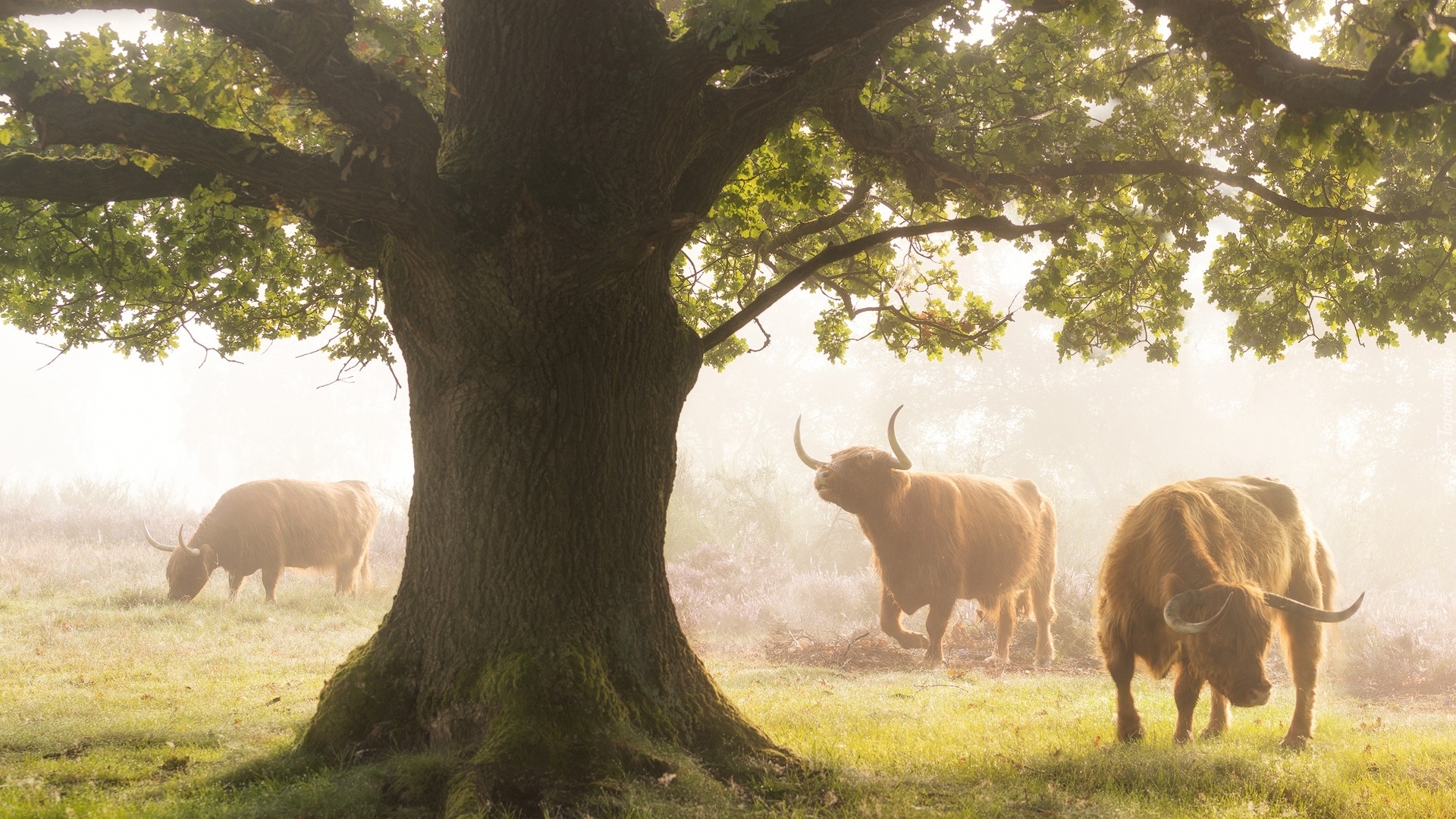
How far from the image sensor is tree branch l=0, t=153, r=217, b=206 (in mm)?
4586

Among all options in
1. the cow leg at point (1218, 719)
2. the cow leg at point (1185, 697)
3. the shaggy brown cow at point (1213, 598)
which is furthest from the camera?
the cow leg at point (1218, 719)

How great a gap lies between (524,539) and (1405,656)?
14174mm

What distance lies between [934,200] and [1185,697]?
4.25 m

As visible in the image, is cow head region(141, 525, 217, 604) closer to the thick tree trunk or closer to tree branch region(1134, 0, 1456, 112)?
the thick tree trunk

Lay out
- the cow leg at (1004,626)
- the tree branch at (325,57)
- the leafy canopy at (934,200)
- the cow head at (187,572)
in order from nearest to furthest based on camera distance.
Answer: the tree branch at (325,57), the leafy canopy at (934,200), the cow leg at (1004,626), the cow head at (187,572)

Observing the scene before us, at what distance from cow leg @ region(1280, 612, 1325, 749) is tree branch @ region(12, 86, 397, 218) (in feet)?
25.1

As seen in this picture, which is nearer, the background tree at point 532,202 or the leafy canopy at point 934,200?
the background tree at point 532,202

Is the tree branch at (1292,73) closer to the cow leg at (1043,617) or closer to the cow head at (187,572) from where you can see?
the cow leg at (1043,617)

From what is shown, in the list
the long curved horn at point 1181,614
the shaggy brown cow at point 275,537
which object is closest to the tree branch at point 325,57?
the long curved horn at point 1181,614

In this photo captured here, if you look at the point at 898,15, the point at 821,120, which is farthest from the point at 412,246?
the point at 821,120

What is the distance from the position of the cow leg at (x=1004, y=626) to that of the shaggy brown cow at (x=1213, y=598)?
16.3 feet

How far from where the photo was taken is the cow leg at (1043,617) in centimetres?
1327

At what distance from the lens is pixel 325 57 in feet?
14.5

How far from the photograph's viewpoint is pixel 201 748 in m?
5.27
